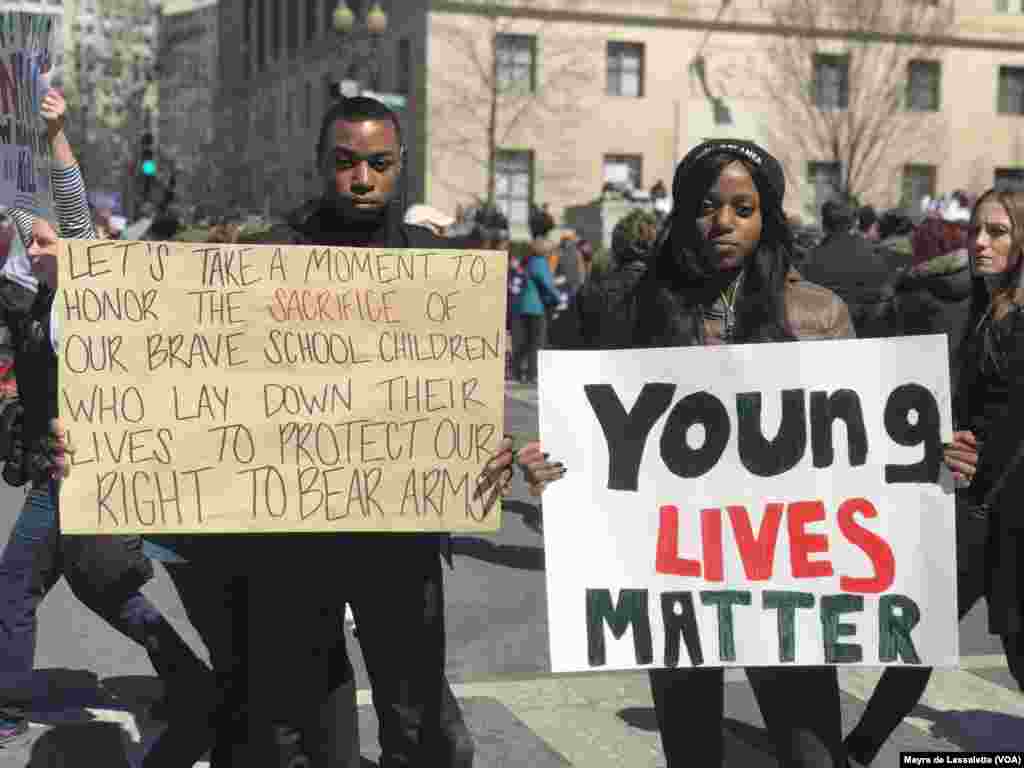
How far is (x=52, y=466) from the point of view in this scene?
11.3 feet

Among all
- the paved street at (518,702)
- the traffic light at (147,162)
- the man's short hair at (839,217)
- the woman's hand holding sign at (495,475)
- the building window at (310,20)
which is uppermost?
the building window at (310,20)

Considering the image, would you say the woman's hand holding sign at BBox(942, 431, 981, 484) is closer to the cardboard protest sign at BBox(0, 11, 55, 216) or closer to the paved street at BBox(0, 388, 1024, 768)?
the paved street at BBox(0, 388, 1024, 768)

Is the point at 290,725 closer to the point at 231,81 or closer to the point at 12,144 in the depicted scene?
the point at 12,144

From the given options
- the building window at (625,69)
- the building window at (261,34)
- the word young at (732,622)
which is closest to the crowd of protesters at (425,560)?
the word young at (732,622)

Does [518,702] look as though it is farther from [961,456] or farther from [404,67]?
[404,67]

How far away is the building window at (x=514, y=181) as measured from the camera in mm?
43031

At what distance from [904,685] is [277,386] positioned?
2.31 m

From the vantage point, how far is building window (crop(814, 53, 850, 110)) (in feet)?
143

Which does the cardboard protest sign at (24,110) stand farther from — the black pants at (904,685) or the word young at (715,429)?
the black pants at (904,685)

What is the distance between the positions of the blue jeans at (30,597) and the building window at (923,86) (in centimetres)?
4278

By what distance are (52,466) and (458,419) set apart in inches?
37.0

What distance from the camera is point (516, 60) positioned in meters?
42.2

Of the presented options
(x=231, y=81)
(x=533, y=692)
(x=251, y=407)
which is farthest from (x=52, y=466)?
(x=231, y=81)

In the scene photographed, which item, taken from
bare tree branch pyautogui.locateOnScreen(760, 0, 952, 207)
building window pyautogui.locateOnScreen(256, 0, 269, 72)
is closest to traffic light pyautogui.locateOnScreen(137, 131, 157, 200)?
bare tree branch pyautogui.locateOnScreen(760, 0, 952, 207)
